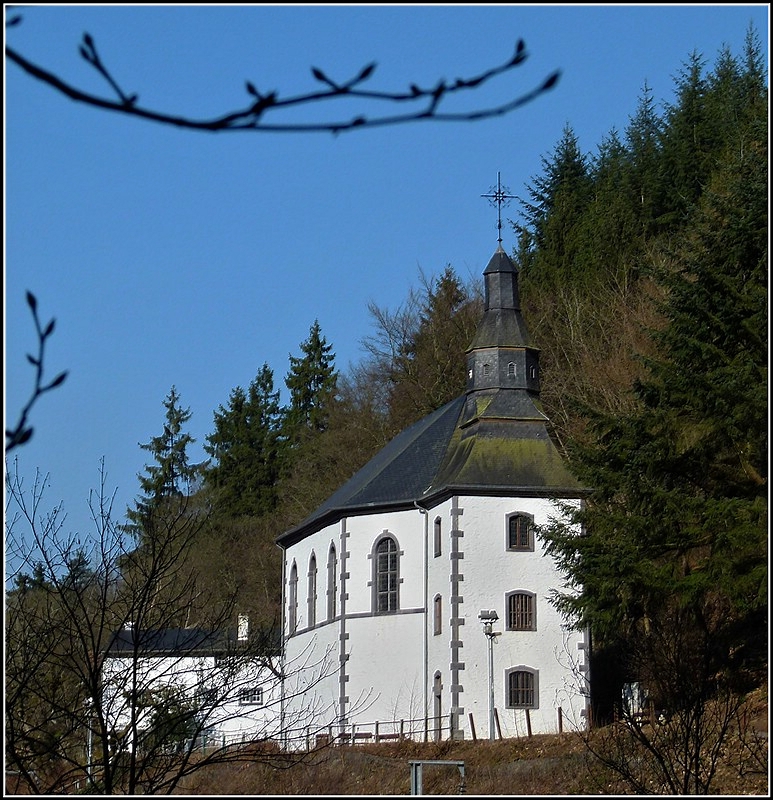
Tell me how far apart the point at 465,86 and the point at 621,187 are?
56391 mm

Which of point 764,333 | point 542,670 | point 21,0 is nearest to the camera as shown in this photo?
point 21,0

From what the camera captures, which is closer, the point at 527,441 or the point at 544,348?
the point at 527,441

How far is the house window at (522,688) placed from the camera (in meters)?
32.7

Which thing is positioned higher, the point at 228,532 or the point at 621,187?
the point at 621,187

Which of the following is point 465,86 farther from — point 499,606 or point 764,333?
point 499,606

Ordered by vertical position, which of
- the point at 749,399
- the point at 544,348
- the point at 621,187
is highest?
the point at 621,187

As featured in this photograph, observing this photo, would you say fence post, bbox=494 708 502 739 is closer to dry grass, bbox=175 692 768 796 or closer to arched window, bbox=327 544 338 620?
dry grass, bbox=175 692 768 796

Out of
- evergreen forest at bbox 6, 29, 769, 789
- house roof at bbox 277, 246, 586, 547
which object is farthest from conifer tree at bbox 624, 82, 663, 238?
Result: house roof at bbox 277, 246, 586, 547

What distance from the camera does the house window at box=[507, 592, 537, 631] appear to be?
33656 millimetres

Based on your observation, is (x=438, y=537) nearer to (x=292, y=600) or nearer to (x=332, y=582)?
(x=332, y=582)

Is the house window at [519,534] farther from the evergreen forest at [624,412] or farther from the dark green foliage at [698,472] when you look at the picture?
the dark green foliage at [698,472]

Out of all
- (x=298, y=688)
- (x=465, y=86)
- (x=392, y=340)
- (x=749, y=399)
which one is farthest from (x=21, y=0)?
(x=392, y=340)

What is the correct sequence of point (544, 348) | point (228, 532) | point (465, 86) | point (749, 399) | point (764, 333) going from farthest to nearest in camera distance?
point (228, 532) → point (544, 348) → point (764, 333) → point (749, 399) → point (465, 86)

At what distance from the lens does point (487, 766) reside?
25.7 metres
